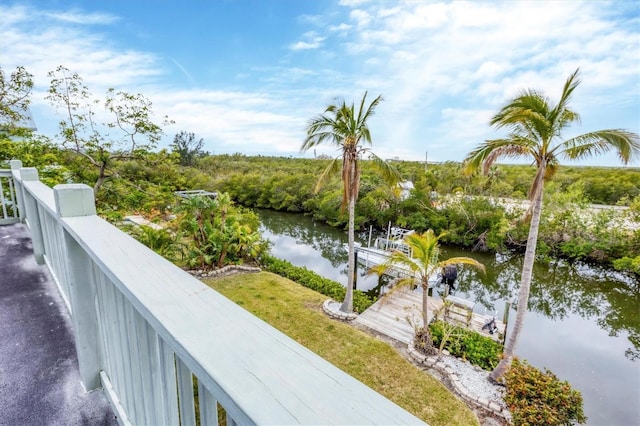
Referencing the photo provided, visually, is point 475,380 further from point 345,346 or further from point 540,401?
point 345,346

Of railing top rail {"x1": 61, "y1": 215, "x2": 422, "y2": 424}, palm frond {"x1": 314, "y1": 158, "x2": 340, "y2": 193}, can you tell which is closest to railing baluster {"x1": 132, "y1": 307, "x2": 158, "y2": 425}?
railing top rail {"x1": 61, "y1": 215, "x2": 422, "y2": 424}

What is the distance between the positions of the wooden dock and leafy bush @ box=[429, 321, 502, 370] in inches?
21.0

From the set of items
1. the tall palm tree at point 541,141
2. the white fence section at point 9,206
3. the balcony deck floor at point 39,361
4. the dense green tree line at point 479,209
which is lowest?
the dense green tree line at point 479,209

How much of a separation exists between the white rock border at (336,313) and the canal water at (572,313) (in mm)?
3460

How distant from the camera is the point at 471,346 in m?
6.72

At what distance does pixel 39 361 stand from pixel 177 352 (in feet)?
6.03

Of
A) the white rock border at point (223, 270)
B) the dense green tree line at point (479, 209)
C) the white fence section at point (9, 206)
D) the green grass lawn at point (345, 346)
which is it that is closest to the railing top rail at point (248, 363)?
the white fence section at point (9, 206)

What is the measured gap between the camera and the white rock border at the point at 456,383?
5.22m

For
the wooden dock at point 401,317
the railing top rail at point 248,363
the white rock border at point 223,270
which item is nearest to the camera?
the railing top rail at point 248,363

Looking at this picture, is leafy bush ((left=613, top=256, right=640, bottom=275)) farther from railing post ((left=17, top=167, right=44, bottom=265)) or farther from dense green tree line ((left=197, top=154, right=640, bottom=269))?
railing post ((left=17, top=167, right=44, bottom=265))

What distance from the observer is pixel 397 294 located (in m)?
9.66

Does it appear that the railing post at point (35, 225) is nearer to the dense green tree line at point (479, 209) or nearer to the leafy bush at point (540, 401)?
the leafy bush at point (540, 401)

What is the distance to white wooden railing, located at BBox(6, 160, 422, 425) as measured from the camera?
439 millimetres

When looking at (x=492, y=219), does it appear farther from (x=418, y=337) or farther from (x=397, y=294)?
(x=418, y=337)
